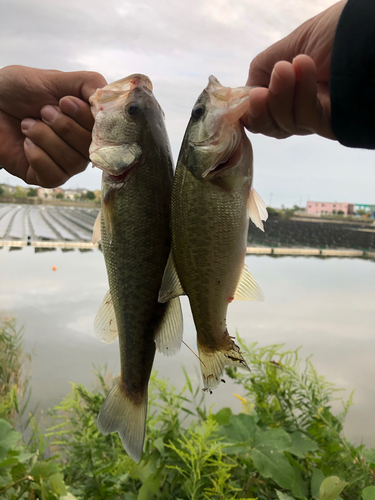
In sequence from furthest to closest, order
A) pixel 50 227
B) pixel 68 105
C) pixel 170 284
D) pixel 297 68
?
1. pixel 50 227
2. pixel 68 105
3. pixel 170 284
4. pixel 297 68

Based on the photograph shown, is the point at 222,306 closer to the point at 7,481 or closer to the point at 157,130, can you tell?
the point at 157,130

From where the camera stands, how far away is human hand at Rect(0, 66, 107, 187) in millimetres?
944

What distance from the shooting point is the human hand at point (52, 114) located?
37.2 inches

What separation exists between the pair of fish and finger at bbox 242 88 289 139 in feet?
0.08

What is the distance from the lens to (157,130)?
2.49 feet

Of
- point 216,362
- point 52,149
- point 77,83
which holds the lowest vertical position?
point 216,362

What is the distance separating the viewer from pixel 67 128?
958mm

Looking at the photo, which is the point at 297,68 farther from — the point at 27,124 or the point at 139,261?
the point at 27,124

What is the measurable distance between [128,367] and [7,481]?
2.82ft

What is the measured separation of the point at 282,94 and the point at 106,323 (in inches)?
23.4

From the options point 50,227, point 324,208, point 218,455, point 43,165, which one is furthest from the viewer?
point 324,208

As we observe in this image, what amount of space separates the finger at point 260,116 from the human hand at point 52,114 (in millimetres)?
441

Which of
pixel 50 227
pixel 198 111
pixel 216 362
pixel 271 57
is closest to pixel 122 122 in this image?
pixel 198 111

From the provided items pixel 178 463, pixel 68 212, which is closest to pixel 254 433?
pixel 178 463
